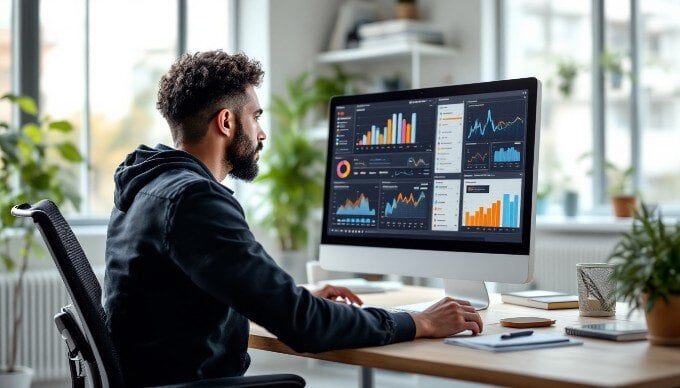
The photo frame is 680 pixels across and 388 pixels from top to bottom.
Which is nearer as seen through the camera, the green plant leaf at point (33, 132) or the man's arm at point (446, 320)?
the man's arm at point (446, 320)

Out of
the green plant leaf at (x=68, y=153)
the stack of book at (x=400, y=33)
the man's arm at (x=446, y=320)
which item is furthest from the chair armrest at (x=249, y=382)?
the stack of book at (x=400, y=33)

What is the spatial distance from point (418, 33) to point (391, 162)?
8.60 feet

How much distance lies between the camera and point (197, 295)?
1754 millimetres

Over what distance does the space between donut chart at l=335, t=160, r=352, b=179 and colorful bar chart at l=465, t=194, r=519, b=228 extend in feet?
Result: 1.37

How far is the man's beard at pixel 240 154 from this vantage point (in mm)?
2074

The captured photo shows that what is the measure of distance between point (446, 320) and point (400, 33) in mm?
3156

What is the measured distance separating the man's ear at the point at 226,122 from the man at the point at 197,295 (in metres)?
0.09

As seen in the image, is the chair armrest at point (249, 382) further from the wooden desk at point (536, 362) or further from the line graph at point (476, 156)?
the line graph at point (476, 156)

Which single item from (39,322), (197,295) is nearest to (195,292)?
(197,295)

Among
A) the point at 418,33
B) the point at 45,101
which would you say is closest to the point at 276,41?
the point at 418,33

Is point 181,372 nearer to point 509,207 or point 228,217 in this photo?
point 228,217

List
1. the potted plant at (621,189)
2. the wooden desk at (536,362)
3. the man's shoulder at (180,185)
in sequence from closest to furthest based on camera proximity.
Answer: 1. the wooden desk at (536,362)
2. the man's shoulder at (180,185)
3. the potted plant at (621,189)

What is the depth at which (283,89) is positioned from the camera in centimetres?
524

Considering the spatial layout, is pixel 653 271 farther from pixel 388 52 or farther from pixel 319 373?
pixel 319 373
